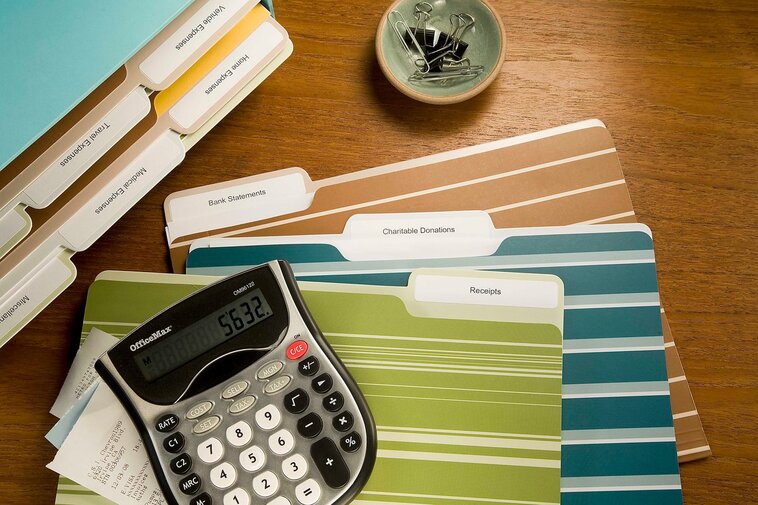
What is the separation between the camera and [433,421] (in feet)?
2.25

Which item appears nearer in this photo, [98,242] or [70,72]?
[70,72]

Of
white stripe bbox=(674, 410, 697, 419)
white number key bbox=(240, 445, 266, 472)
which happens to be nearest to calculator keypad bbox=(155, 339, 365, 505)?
white number key bbox=(240, 445, 266, 472)

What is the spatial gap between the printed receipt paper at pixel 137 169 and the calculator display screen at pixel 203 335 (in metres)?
0.13

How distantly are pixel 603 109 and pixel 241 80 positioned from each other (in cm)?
40

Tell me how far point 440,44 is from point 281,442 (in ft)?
1.48

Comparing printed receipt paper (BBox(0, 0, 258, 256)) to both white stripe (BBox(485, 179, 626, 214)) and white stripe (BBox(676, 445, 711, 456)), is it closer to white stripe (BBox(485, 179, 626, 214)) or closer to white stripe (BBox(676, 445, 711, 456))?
white stripe (BBox(485, 179, 626, 214))

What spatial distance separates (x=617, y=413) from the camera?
0.71 meters

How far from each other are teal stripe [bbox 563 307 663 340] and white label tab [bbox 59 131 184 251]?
0.44 meters

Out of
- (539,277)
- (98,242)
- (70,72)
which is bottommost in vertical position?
(539,277)

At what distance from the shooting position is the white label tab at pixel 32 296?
651mm

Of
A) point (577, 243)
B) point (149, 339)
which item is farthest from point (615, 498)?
point (149, 339)

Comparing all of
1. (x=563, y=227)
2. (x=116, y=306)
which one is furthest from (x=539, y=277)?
(x=116, y=306)

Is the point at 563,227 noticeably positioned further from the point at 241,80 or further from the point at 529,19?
the point at 241,80

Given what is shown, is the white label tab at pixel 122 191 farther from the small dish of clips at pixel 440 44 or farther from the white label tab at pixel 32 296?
Answer: the small dish of clips at pixel 440 44
